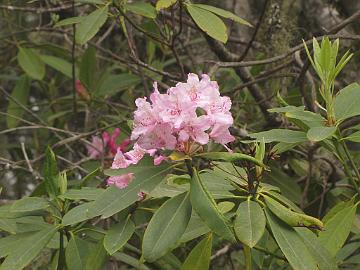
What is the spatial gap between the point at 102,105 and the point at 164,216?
1624 millimetres

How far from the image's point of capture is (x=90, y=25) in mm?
1871

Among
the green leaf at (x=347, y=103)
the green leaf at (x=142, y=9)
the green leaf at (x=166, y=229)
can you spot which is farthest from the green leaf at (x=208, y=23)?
the green leaf at (x=166, y=229)

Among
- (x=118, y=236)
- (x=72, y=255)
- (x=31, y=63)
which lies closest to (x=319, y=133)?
(x=118, y=236)

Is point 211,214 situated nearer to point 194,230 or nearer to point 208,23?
point 194,230

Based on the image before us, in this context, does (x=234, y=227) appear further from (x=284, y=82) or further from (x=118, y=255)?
(x=284, y=82)

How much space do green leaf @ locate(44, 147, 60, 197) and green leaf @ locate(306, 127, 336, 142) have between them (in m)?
0.53

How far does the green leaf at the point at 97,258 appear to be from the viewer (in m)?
1.35

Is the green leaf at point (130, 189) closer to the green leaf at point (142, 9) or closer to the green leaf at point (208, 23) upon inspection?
the green leaf at point (208, 23)

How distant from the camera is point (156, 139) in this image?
1205mm

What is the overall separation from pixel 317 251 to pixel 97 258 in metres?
0.41

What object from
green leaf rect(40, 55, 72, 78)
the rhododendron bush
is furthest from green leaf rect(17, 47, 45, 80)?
the rhododendron bush

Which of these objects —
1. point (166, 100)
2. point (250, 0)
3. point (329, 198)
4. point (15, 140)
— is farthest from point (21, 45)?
point (166, 100)

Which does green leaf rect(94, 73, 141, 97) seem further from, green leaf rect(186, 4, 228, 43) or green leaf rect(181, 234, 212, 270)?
green leaf rect(181, 234, 212, 270)

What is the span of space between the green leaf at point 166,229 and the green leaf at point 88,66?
4.69 ft
